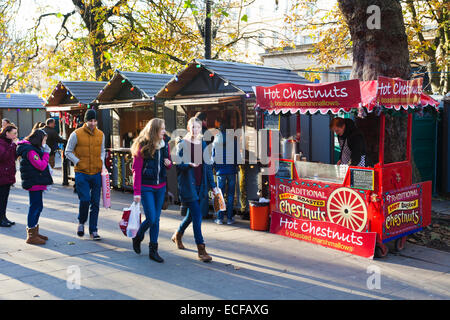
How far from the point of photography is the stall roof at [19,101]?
24983 millimetres

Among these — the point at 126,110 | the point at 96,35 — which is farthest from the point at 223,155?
the point at 96,35

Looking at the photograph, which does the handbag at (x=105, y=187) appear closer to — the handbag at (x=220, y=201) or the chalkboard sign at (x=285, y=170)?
the handbag at (x=220, y=201)

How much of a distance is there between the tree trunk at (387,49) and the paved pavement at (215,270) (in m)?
1.75

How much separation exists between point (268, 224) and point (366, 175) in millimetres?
2169

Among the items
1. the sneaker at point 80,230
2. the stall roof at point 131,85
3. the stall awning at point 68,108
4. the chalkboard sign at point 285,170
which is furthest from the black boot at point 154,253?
the stall awning at point 68,108

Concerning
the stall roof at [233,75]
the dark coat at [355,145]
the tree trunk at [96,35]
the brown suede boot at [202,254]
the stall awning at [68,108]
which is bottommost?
the brown suede boot at [202,254]

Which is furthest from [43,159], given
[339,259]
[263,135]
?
[339,259]

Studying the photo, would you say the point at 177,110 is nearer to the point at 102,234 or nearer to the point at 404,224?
the point at 102,234

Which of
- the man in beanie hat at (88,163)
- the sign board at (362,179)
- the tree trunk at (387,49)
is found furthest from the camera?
the tree trunk at (387,49)

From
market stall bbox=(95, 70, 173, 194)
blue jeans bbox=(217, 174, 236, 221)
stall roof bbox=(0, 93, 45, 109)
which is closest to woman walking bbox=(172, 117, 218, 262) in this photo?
blue jeans bbox=(217, 174, 236, 221)

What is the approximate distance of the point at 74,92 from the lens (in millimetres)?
13414

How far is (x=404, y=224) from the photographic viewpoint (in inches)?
270

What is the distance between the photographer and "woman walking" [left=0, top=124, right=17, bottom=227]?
8.09m

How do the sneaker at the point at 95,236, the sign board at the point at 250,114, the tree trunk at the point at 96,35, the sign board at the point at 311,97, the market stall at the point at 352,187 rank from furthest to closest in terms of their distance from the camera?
the tree trunk at the point at 96,35, the sign board at the point at 250,114, the sneaker at the point at 95,236, the market stall at the point at 352,187, the sign board at the point at 311,97
